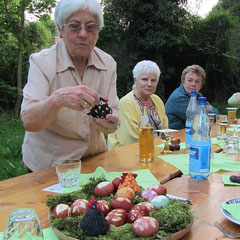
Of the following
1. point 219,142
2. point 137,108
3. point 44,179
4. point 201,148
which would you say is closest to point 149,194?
point 201,148

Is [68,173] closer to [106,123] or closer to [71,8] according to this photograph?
[106,123]

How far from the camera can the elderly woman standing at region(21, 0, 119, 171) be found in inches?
75.4

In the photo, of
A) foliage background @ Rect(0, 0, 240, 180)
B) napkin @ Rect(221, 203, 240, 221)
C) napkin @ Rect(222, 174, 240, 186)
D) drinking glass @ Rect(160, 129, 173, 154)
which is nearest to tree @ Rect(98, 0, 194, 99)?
foliage background @ Rect(0, 0, 240, 180)

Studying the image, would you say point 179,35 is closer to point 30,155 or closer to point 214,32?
point 214,32

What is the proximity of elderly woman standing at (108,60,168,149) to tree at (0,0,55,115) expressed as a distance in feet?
18.8

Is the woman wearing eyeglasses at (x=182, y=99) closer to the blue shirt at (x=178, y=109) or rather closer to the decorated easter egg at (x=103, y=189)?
the blue shirt at (x=178, y=109)

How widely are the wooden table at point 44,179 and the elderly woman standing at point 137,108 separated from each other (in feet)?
1.71

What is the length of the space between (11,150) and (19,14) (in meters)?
4.98

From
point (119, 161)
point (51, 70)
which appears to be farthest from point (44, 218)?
point (51, 70)

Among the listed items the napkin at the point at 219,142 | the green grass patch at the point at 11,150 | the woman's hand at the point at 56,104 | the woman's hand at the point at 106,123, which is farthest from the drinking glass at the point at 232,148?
the green grass patch at the point at 11,150

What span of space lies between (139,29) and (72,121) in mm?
9790

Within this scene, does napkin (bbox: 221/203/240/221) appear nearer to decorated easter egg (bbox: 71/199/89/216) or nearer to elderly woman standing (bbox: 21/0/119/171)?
decorated easter egg (bbox: 71/199/89/216)

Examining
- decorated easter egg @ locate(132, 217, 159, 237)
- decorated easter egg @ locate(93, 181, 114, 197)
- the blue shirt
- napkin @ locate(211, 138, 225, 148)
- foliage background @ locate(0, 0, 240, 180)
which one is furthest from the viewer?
foliage background @ locate(0, 0, 240, 180)

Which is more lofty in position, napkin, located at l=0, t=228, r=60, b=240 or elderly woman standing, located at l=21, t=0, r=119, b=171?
elderly woman standing, located at l=21, t=0, r=119, b=171
